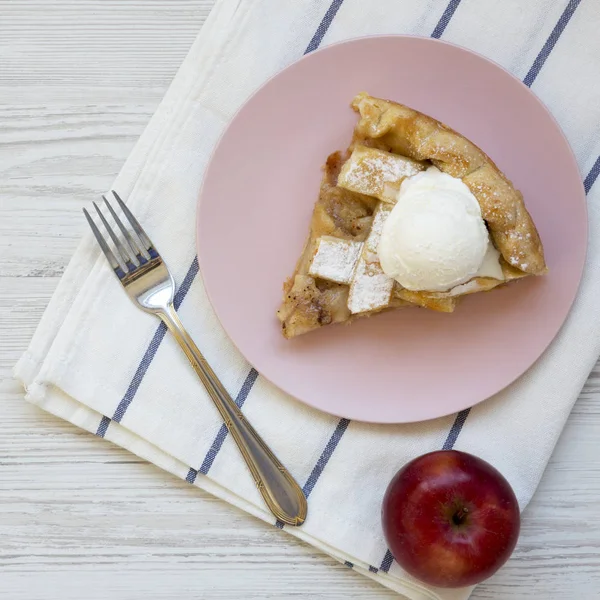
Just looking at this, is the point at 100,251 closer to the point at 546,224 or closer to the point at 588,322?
the point at 546,224

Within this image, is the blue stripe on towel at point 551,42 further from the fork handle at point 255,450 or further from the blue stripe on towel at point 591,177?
the fork handle at point 255,450

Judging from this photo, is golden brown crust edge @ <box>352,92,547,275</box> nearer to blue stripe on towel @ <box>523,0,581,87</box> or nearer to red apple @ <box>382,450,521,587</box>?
blue stripe on towel @ <box>523,0,581,87</box>

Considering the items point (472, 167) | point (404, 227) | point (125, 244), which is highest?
point (472, 167)

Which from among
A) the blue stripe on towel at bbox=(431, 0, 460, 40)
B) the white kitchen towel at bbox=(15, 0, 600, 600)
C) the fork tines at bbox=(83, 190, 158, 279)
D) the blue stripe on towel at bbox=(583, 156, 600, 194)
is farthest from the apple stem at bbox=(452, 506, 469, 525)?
the blue stripe on towel at bbox=(431, 0, 460, 40)

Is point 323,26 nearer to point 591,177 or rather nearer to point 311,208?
point 311,208

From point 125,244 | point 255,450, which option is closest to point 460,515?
point 255,450

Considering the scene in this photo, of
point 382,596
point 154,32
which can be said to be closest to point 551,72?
point 154,32
